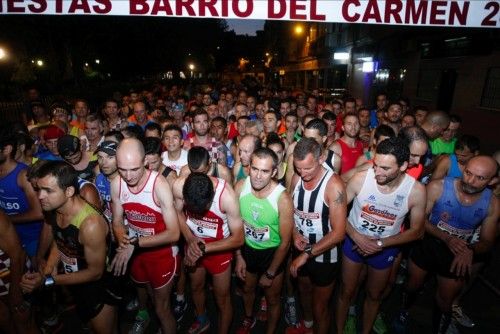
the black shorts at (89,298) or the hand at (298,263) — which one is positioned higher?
the hand at (298,263)

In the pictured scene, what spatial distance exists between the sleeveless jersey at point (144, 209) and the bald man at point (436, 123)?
185 inches

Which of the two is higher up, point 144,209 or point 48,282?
point 144,209

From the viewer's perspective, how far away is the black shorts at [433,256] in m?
3.61

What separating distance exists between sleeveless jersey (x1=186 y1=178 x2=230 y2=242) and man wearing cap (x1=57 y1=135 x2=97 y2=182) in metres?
1.76

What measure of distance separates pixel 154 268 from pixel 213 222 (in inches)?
34.1

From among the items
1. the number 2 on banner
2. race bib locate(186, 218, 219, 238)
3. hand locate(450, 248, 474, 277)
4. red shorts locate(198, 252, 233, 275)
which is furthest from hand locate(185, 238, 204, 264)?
the number 2 on banner

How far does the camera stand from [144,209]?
346 cm

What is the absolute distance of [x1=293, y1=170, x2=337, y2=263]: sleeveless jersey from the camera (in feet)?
11.1

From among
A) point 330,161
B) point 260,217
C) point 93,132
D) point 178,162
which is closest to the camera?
point 260,217

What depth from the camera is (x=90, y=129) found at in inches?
217

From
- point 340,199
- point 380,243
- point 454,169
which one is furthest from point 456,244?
point 340,199

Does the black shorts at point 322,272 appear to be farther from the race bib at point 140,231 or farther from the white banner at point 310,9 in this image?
the white banner at point 310,9

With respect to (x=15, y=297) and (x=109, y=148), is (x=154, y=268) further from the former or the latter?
(x=109, y=148)

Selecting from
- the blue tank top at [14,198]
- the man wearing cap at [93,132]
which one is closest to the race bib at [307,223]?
the blue tank top at [14,198]
